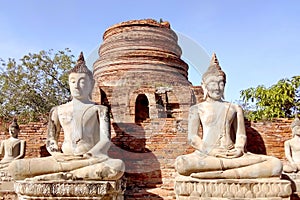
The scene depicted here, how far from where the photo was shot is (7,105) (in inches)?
567

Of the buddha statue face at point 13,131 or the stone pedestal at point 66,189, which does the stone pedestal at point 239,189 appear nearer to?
the stone pedestal at point 66,189

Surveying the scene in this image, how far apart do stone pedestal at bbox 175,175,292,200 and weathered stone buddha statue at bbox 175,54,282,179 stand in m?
0.12

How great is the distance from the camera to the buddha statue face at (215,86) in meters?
5.39

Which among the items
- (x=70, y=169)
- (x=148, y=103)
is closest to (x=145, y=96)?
(x=148, y=103)

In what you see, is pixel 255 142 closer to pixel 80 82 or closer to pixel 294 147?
pixel 294 147

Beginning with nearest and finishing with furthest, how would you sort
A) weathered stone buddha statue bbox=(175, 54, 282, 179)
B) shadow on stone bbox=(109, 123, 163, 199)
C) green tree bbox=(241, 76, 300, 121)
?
weathered stone buddha statue bbox=(175, 54, 282, 179) < shadow on stone bbox=(109, 123, 163, 199) < green tree bbox=(241, 76, 300, 121)

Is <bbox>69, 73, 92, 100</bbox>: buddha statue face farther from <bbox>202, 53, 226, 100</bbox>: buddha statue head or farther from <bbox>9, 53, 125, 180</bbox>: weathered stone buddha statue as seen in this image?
<bbox>202, 53, 226, 100</bbox>: buddha statue head

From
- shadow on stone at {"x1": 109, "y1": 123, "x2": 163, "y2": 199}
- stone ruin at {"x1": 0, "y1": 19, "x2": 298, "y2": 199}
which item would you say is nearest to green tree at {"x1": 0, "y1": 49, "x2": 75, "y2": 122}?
stone ruin at {"x1": 0, "y1": 19, "x2": 298, "y2": 199}

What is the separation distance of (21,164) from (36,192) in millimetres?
506

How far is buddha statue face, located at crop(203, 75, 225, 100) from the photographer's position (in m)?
5.39

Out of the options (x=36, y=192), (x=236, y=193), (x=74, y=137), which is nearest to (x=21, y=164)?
(x=36, y=192)

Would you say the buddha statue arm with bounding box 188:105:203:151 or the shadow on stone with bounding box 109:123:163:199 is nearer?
the buddha statue arm with bounding box 188:105:203:151

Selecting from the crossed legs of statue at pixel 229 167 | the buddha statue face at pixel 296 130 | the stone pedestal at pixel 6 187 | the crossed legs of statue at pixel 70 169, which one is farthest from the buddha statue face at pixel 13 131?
the buddha statue face at pixel 296 130

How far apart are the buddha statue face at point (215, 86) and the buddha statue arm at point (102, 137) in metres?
1.63
